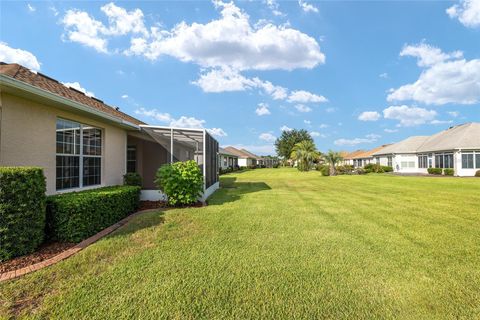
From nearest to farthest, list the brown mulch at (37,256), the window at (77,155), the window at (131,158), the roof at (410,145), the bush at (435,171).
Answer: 1. the brown mulch at (37,256)
2. the window at (77,155)
3. the window at (131,158)
4. the bush at (435,171)
5. the roof at (410,145)

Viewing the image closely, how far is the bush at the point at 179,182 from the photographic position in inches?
314

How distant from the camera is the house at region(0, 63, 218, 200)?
4801 millimetres

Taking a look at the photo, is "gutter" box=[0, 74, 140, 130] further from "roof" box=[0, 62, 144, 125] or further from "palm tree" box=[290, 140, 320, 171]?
"palm tree" box=[290, 140, 320, 171]

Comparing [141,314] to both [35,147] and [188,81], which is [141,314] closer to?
[35,147]

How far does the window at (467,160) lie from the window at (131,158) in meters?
31.5

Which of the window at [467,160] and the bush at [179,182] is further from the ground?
the window at [467,160]

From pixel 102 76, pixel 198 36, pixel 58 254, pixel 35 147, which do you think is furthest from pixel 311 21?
pixel 58 254

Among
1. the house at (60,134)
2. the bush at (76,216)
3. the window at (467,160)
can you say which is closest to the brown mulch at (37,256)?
the bush at (76,216)

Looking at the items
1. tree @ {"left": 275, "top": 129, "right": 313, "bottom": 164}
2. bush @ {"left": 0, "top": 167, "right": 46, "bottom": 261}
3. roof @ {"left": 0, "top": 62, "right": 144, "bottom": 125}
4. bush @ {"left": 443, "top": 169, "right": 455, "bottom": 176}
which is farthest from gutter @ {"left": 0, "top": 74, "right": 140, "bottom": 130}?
tree @ {"left": 275, "top": 129, "right": 313, "bottom": 164}

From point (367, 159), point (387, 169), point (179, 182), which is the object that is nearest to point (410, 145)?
point (387, 169)

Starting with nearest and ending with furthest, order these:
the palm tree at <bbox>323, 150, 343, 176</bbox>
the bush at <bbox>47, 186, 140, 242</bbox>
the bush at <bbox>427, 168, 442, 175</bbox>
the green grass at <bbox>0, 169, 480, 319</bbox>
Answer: the green grass at <bbox>0, 169, 480, 319</bbox> → the bush at <bbox>47, 186, 140, 242</bbox> → the bush at <bbox>427, 168, 442, 175</bbox> → the palm tree at <bbox>323, 150, 343, 176</bbox>

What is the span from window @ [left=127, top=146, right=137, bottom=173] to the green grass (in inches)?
256

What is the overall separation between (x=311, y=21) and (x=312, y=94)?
22.4 metres

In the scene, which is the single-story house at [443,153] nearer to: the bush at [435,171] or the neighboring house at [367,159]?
the bush at [435,171]
